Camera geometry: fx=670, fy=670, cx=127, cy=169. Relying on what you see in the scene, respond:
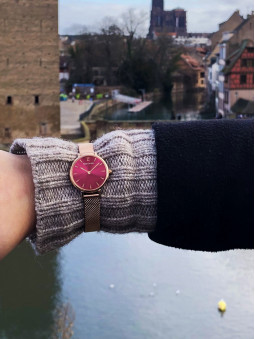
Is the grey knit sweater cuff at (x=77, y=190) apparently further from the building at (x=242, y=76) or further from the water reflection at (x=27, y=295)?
the building at (x=242, y=76)

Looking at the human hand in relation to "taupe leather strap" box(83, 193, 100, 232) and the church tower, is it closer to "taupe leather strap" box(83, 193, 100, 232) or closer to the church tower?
"taupe leather strap" box(83, 193, 100, 232)

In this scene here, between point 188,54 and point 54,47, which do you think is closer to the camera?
point 54,47

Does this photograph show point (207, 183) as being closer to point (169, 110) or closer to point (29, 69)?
point (29, 69)

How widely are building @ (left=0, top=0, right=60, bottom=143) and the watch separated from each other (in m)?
8.34

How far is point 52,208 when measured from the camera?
479mm

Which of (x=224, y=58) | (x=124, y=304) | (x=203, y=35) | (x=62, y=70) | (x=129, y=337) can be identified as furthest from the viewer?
(x=203, y=35)

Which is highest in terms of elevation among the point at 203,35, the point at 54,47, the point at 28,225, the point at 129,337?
the point at 203,35

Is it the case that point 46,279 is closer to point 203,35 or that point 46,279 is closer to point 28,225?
point 28,225

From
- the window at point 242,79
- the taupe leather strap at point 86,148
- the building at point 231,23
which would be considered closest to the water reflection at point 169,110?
the window at point 242,79

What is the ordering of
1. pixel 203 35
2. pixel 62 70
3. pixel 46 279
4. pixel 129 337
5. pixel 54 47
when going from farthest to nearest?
1. pixel 203 35
2. pixel 62 70
3. pixel 54 47
4. pixel 46 279
5. pixel 129 337

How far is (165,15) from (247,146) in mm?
24044

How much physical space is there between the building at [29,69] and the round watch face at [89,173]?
834 centimetres

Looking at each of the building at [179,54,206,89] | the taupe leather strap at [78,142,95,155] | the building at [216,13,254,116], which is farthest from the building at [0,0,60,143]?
the taupe leather strap at [78,142,95,155]

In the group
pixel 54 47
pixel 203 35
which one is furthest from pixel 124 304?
pixel 203 35
